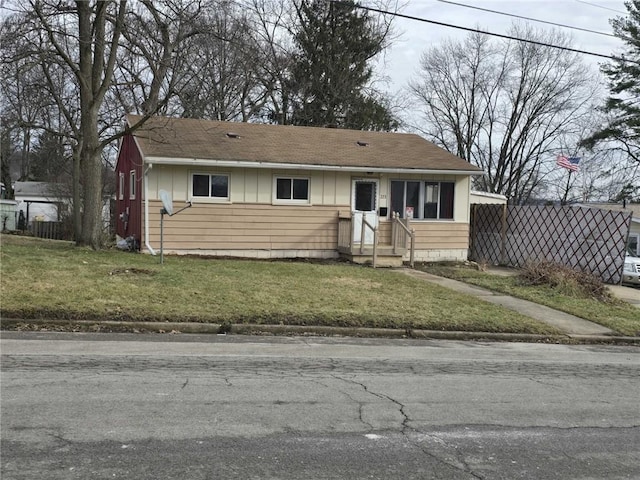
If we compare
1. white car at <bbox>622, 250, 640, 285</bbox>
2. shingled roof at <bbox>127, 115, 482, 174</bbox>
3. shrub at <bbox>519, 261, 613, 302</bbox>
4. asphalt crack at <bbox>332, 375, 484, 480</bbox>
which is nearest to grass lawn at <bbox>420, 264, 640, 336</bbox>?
shrub at <bbox>519, 261, 613, 302</bbox>

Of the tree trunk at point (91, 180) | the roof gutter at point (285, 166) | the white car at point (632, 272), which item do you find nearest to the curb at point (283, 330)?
the tree trunk at point (91, 180)

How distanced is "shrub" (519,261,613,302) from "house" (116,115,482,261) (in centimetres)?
428

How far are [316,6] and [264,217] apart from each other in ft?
67.4

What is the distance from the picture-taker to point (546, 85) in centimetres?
4041

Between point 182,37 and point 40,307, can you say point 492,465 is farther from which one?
point 182,37

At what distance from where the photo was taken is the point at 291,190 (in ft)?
63.8

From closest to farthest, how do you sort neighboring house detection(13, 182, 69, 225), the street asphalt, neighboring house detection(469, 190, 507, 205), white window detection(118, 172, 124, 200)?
the street asphalt, white window detection(118, 172, 124, 200), neighboring house detection(469, 190, 507, 205), neighboring house detection(13, 182, 69, 225)

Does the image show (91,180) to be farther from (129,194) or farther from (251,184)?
(251,184)

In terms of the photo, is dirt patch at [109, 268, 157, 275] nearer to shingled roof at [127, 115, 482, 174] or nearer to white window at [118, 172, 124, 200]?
shingled roof at [127, 115, 482, 174]

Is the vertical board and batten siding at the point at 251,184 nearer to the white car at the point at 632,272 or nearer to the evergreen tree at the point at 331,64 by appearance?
the white car at the point at 632,272

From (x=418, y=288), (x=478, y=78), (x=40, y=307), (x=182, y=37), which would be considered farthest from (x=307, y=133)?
(x=478, y=78)

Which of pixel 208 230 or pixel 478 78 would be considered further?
pixel 478 78

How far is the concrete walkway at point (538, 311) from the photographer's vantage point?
1138 centimetres

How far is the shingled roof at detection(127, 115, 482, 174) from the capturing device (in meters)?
18.4
